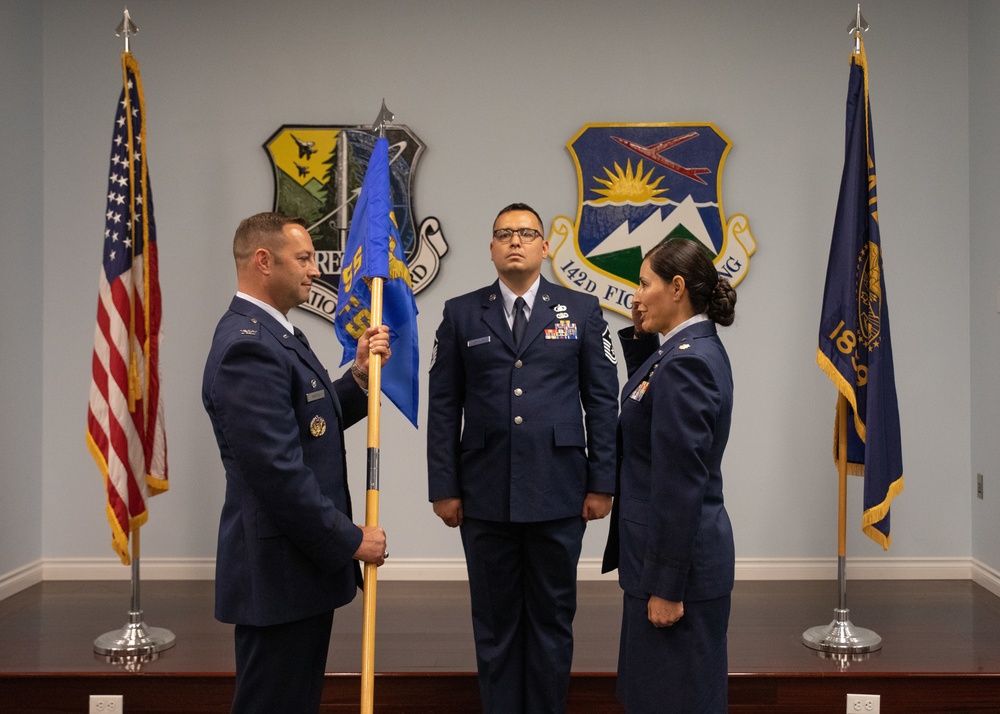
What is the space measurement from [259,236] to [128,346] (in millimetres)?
1424

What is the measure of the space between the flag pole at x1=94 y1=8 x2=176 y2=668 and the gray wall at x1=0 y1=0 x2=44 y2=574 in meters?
1.00

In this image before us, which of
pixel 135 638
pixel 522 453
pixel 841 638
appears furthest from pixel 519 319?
pixel 135 638

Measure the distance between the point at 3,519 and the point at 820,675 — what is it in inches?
129

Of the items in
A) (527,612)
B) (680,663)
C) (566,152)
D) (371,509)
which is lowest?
(527,612)

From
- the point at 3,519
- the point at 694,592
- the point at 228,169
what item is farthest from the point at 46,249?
the point at 694,592

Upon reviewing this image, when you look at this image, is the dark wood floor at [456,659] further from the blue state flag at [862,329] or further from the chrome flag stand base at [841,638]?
the blue state flag at [862,329]

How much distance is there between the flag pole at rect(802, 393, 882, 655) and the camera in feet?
10.2

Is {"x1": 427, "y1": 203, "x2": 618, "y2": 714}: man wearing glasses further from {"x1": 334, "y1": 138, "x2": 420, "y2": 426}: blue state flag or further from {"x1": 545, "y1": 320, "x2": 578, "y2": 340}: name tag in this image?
{"x1": 334, "y1": 138, "x2": 420, "y2": 426}: blue state flag

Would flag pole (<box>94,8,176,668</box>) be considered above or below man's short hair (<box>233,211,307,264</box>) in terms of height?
below

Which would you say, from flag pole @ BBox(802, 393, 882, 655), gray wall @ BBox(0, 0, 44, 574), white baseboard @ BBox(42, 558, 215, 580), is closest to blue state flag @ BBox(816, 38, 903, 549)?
flag pole @ BBox(802, 393, 882, 655)

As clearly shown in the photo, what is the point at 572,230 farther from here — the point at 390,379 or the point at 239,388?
the point at 239,388

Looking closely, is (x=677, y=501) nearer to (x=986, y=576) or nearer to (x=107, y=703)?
(x=107, y=703)

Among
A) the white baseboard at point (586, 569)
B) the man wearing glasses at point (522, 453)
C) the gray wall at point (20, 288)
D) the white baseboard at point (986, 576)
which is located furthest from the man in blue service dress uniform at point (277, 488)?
the white baseboard at point (986, 576)

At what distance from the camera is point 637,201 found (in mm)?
4180
